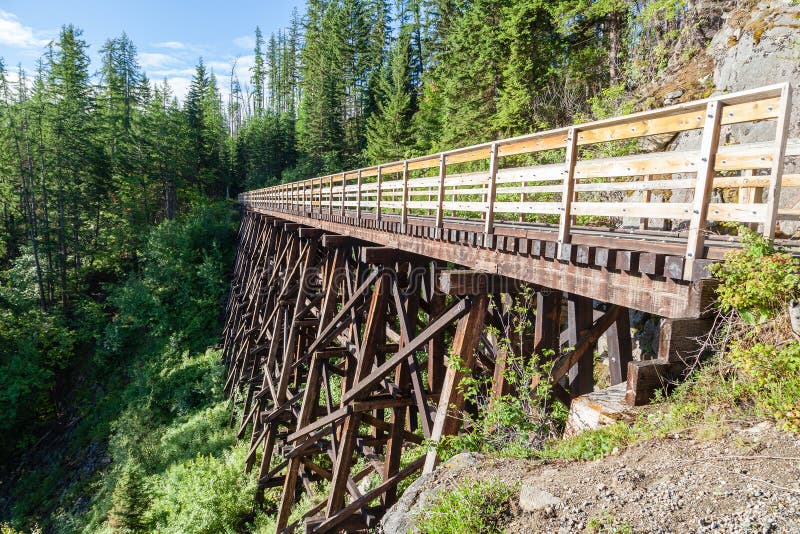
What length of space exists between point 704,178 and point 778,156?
0.31m

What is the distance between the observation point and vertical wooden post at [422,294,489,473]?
12.7 ft

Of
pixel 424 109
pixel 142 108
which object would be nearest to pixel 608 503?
pixel 424 109

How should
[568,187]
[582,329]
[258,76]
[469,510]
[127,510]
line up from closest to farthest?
[469,510] → [568,187] → [582,329] → [127,510] → [258,76]

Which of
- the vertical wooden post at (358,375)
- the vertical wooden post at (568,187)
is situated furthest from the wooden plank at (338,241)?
the vertical wooden post at (568,187)

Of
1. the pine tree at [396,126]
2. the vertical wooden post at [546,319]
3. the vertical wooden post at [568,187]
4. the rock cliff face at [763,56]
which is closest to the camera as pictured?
the vertical wooden post at [568,187]

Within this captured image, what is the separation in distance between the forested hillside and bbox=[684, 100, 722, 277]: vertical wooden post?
8547mm

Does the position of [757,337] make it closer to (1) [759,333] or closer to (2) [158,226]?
(1) [759,333]

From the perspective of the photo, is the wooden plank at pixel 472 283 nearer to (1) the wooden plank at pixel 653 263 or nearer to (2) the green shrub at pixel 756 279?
(1) the wooden plank at pixel 653 263

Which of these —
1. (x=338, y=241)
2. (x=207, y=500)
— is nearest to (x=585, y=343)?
(x=338, y=241)

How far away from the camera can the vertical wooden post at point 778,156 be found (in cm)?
207

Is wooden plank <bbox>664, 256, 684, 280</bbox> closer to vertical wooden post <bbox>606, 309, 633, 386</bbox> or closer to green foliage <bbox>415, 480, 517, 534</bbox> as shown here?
green foliage <bbox>415, 480, 517, 534</bbox>

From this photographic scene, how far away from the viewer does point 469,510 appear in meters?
2.58

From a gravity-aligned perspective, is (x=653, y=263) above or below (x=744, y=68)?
below

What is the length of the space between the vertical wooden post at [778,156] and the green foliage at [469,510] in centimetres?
215
